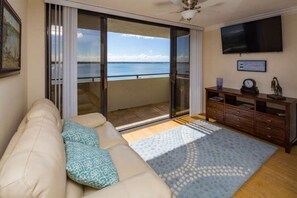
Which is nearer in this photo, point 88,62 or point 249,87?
point 88,62

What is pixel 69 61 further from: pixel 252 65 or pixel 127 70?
pixel 252 65

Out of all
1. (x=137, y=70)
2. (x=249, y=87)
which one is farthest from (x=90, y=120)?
(x=137, y=70)

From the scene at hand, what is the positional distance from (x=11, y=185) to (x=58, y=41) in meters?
2.38

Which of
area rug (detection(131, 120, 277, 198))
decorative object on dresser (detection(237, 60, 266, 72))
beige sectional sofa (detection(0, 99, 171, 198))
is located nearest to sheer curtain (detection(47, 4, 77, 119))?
beige sectional sofa (detection(0, 99, 171, 198))

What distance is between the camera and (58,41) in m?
2.66

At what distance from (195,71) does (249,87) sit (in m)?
1.30

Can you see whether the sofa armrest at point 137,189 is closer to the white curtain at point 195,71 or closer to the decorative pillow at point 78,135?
the decorative pillow at point 78,135

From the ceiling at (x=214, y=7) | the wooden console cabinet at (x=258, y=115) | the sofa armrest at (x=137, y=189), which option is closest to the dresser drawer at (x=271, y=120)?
the wooden console cabinet at (x=258, y=115)

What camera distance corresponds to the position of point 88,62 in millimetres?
3016

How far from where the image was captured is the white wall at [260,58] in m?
3.04

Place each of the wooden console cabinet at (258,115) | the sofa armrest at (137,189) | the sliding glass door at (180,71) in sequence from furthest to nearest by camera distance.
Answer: the sliding glass door at (180,71), the wooden console cabinet at (258,115), the sofa armrest at (137,189)

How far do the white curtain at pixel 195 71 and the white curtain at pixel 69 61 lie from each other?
8.93 ft

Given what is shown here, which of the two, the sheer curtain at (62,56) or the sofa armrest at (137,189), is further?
the sheer curtain at (62,56)

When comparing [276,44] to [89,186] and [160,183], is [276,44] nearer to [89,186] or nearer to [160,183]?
[160,183]
